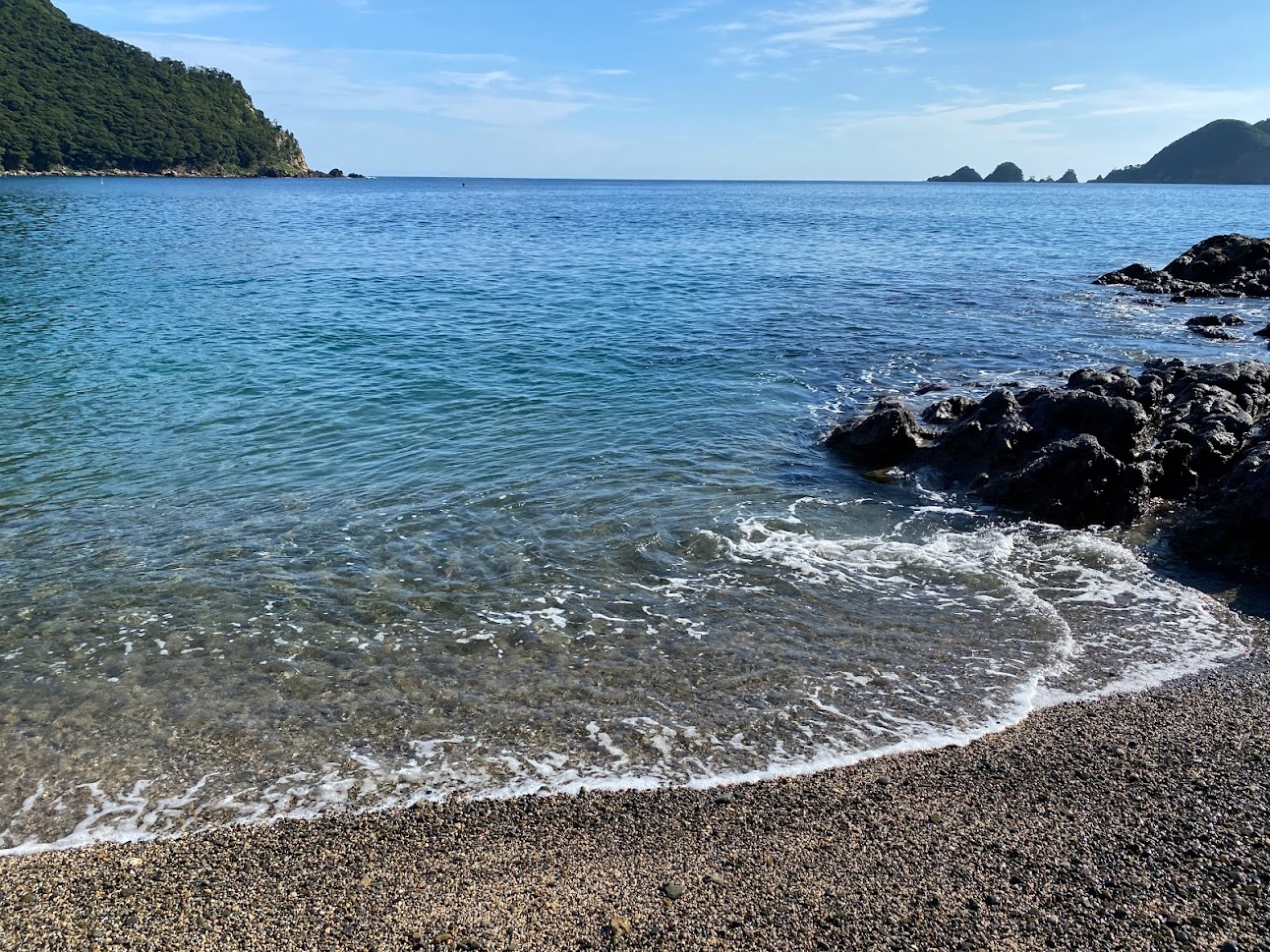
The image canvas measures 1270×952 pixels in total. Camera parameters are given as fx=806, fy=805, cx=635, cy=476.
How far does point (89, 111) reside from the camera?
6560 inches

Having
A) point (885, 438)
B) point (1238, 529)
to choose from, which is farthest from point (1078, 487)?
point (885, 438)

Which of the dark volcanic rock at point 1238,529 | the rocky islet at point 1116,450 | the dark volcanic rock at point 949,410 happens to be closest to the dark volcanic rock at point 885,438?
the rocky islet at point 1116,450

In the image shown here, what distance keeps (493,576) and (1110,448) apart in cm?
1049

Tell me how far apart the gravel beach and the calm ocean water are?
498 mm

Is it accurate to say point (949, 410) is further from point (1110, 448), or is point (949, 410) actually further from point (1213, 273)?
point (1213, 273)

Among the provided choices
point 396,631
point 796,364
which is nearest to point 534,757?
point 396,631

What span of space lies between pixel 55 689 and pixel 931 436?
14.1m

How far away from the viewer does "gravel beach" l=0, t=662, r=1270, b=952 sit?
16.4 ft

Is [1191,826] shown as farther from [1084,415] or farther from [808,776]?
[1084,415]

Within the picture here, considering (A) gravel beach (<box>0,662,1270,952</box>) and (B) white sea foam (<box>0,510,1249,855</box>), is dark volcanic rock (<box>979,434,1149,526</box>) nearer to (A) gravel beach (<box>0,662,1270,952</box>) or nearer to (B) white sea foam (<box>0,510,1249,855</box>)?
(B) white sea foam (<box>0,510,1249,855</box>)

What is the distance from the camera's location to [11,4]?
179500 millimetres

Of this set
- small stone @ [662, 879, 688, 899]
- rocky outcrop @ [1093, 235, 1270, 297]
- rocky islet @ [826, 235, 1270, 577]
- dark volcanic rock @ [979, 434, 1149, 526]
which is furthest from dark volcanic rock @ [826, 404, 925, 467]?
rocky outcrop @ [1093, 235, 1270, 297]

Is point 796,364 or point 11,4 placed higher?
point 11,4

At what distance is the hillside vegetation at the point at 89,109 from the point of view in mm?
153250
